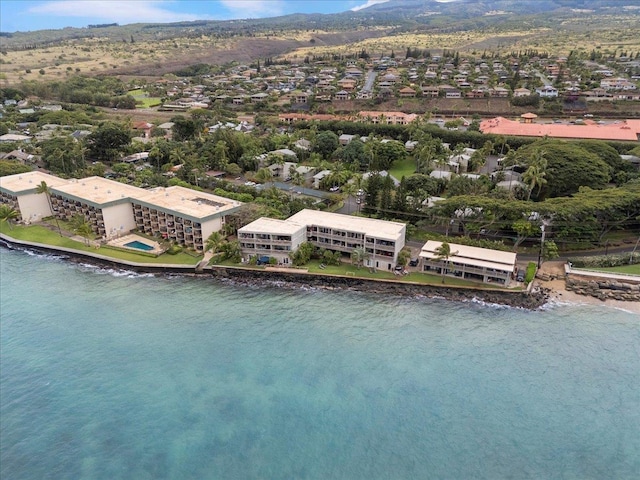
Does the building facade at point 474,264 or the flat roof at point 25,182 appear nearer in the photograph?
the building facade at point 474,264

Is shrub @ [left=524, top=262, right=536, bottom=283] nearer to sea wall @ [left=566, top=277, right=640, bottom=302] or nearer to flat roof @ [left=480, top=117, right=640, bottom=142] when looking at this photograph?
sea wall @ [left=566, top=277, right=640, bottom=302]

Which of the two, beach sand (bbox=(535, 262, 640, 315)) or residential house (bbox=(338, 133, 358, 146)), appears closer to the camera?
beach sand (bbox=(535, 262, 640, 315))

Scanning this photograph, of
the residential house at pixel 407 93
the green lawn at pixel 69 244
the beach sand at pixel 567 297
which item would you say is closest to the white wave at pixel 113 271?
the green lawn at pixel 69 244

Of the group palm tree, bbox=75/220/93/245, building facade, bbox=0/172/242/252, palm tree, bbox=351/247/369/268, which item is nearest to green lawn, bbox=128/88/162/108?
building facade, bbox=0/172/242/252


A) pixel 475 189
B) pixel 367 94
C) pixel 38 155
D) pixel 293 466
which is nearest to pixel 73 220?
pixel 38 155

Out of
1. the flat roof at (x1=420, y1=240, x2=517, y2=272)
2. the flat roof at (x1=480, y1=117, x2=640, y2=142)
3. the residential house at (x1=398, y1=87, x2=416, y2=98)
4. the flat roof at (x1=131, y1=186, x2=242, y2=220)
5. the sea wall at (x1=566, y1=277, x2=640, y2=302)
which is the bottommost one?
the sea wall at (x1=566, y1=277, x2=640, y2=302)

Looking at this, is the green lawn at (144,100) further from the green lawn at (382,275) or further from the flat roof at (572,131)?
the green lawn at (382,275)

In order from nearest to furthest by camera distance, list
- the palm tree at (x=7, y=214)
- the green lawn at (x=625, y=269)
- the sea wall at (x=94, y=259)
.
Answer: the green lawn at (x=625, y=269) < the sea wall at (x=94, y=259) < the palm tree at (x=7, y=214)
